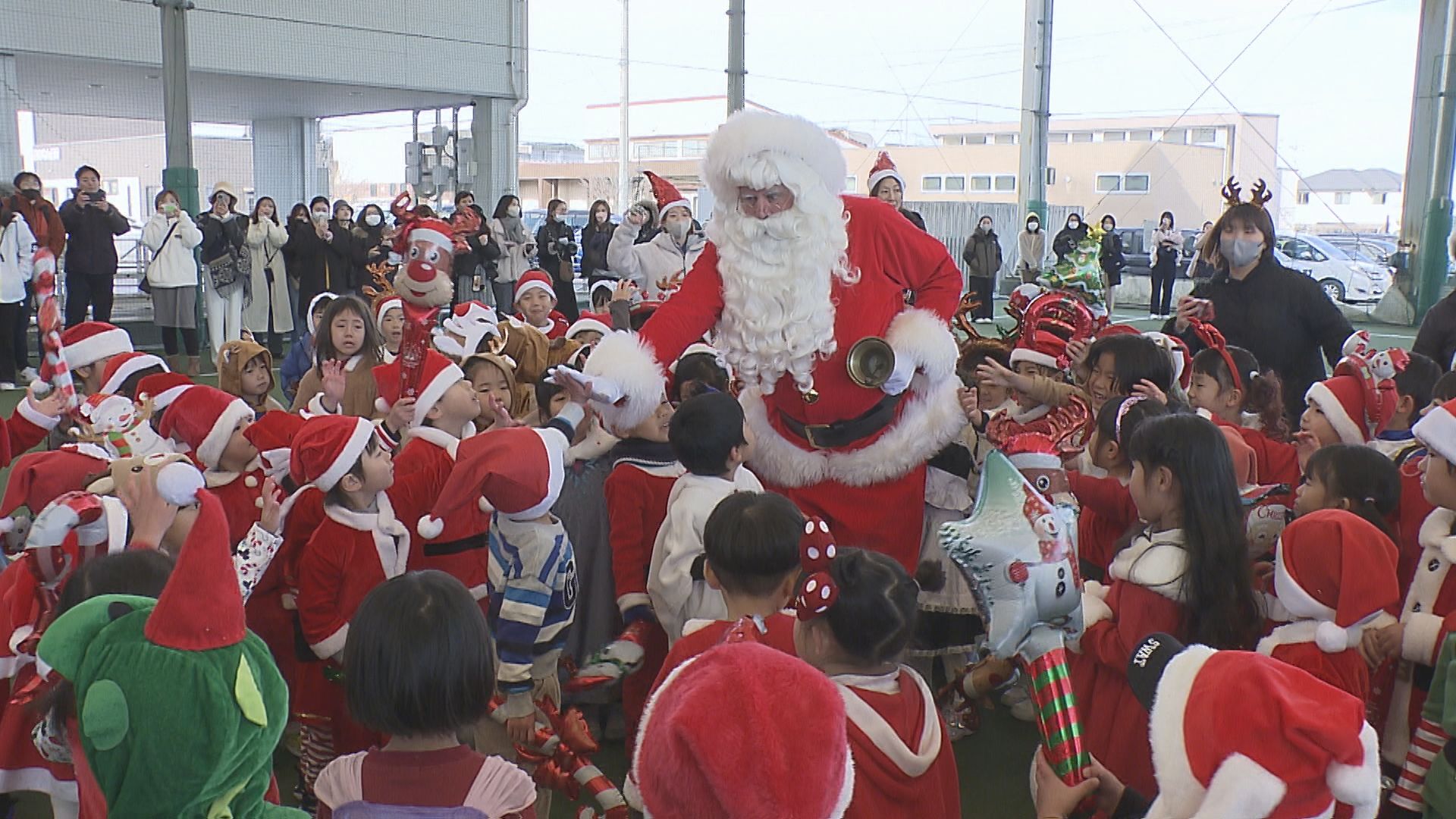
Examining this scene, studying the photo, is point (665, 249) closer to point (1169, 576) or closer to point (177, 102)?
point (1169, 576)

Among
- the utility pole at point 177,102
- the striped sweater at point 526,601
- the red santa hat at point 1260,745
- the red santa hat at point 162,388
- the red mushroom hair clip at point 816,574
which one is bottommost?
the striped sweater at point 526,601

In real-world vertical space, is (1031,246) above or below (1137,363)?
above

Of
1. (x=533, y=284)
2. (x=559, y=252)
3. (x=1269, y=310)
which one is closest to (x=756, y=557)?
(x=1269, y=310)

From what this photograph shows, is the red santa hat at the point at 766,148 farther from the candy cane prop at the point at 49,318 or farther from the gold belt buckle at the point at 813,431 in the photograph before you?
the candy cane prop at the point at 49,318

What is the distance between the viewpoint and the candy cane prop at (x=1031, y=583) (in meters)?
1.56

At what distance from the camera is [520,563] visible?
2455 millimetres

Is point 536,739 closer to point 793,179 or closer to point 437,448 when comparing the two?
point 437,448

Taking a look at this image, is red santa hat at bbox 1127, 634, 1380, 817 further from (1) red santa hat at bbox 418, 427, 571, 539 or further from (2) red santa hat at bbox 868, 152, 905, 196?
(2) red santa hat at bbox 868, 152, 905, 196

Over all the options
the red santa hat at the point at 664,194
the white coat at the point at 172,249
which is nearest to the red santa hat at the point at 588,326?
the red santa hat at the point at 664,194

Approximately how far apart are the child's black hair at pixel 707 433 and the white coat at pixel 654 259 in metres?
3.79

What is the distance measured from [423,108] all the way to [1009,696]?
1265cm

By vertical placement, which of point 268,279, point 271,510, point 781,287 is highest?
point 781,287

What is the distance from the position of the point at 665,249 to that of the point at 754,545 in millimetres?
5090

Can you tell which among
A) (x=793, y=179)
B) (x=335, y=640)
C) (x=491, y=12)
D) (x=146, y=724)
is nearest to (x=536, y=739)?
(x=335, y=640)
